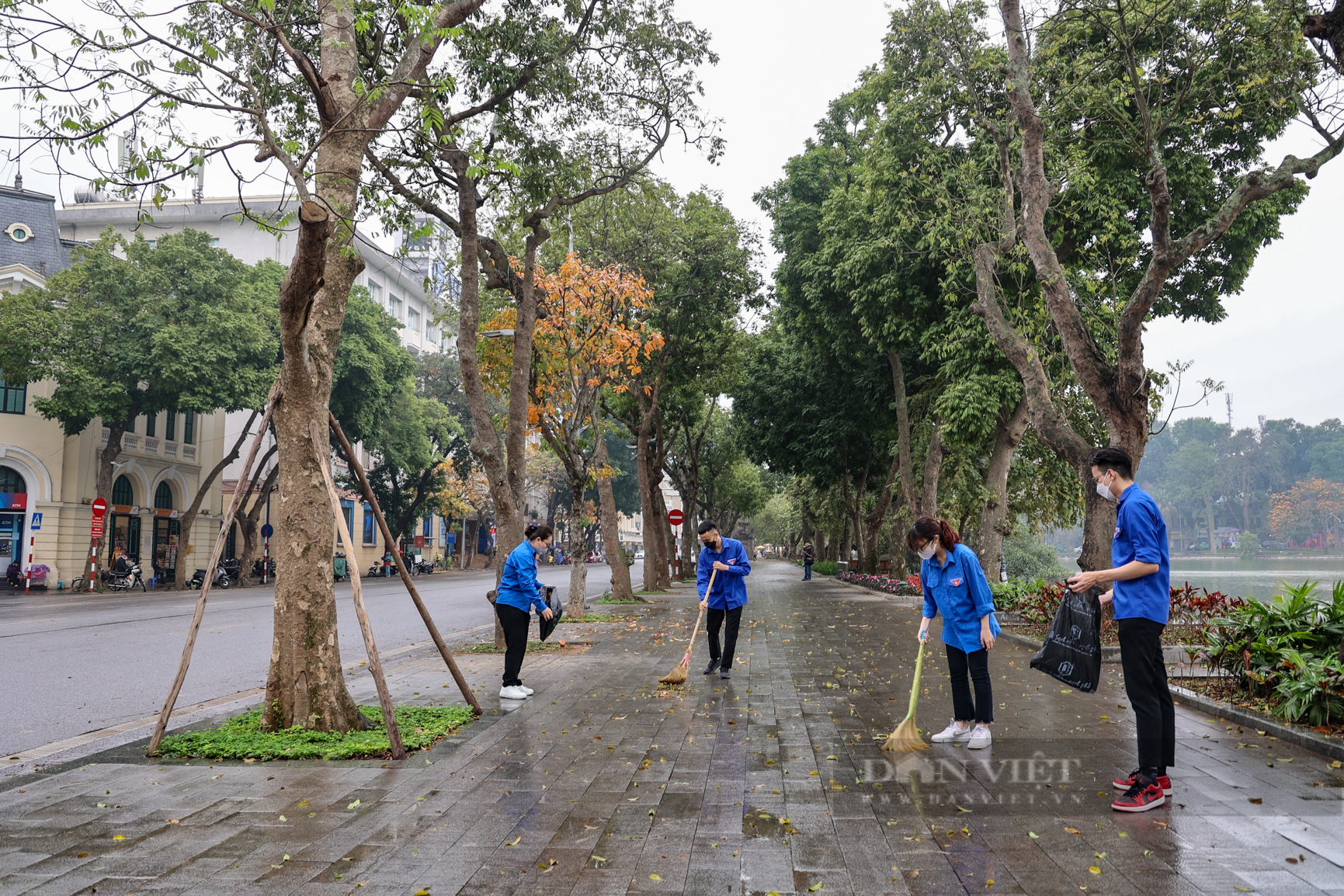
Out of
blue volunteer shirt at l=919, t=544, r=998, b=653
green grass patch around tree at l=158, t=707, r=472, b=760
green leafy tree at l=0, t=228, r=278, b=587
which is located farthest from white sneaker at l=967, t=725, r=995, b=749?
green leafy tree at l=0, t=228, r=278, b=587

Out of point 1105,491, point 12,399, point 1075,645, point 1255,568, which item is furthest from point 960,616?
point 1255,568

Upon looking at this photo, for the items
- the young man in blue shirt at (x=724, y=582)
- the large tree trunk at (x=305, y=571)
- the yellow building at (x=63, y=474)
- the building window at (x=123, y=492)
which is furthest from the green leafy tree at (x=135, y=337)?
the large tree trunk at (x=305, y=571)

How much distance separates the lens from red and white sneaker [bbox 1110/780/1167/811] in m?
4.53

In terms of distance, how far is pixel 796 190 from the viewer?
2353 centimetres

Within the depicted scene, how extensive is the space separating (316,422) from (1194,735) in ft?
22.1

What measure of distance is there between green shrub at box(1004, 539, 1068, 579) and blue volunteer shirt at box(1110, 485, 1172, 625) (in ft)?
168

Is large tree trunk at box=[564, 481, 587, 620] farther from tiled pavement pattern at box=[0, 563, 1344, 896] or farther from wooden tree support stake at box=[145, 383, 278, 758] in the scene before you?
wooden tree support stake at box=[145, 383, 278, 758]

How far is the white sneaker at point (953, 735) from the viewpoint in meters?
6.24

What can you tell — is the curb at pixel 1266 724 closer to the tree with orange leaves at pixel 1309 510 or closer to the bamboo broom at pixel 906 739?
the bamboo broom at pixel 906 739

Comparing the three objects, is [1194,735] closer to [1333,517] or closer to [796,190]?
[796,190]

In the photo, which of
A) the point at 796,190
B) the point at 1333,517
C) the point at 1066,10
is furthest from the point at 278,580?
the point at 1333,517

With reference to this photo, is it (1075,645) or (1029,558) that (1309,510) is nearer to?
(1029,558)

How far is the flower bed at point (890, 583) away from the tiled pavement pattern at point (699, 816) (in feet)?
49.8

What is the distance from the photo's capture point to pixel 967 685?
635cm
